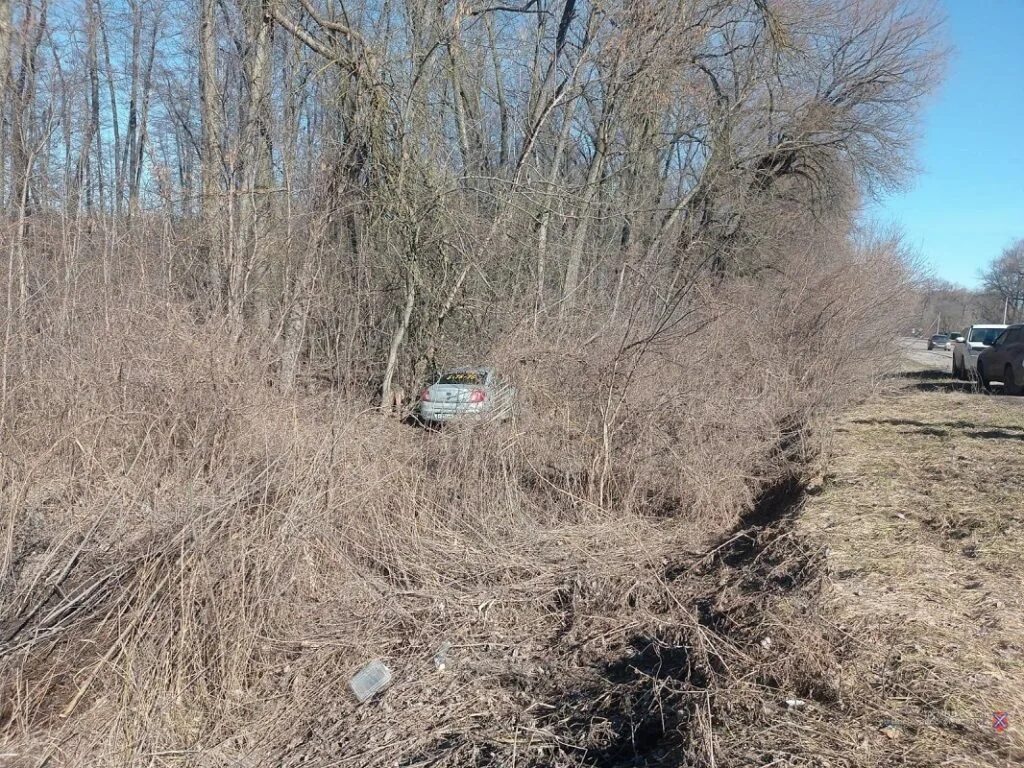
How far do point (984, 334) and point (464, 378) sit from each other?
780 inches

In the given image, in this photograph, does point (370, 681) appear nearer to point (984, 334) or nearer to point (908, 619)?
point (908, 619)

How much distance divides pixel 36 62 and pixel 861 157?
65.7 ft

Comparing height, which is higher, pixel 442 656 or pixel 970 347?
pixel 970 347

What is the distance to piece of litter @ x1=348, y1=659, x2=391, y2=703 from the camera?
388 cm

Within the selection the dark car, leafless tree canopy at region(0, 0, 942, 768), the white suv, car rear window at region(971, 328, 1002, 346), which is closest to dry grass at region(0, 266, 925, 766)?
leafless tree canopy at region(0, 0, 942, 768)

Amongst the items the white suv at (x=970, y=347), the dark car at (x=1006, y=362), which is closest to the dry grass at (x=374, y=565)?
the dark car at (x=1006, y=362)

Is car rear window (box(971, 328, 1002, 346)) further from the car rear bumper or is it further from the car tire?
the car rear bumper

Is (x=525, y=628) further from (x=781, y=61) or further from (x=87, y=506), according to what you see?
(x=781, y=61)

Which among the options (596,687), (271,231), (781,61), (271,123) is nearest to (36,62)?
(271,123)

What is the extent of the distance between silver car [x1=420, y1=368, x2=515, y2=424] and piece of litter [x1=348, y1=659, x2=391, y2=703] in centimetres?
280

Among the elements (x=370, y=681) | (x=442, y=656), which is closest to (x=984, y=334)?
(x=442, y=656)

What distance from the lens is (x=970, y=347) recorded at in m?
20.2

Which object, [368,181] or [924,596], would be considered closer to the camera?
[924,596]

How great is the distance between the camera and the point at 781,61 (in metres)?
16.2
